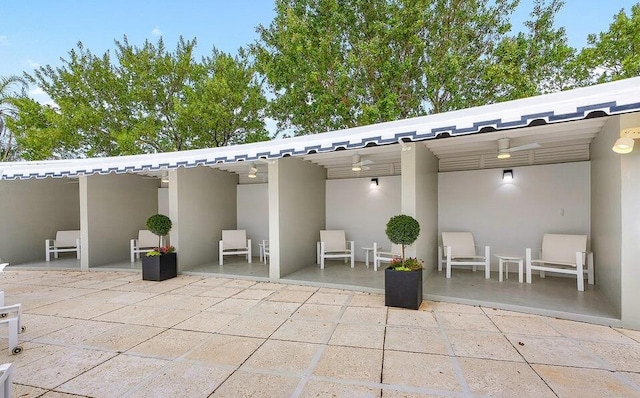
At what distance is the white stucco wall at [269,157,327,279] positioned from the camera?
23.1ft

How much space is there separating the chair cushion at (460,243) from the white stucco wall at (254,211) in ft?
18.7

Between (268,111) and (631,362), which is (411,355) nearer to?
(631,362)

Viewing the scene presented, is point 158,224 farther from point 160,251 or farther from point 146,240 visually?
point 146,240

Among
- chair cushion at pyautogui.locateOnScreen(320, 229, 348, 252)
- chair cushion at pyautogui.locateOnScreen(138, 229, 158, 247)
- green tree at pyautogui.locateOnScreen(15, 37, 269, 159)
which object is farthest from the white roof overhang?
green tree at pyautogui.locateOnScreen(15, 37, 269, 159)

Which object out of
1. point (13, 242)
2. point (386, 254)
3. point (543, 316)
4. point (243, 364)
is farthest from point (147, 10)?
point (543, 316)

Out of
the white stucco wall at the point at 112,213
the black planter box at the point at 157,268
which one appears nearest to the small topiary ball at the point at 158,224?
the black planter box at the point at 157,268

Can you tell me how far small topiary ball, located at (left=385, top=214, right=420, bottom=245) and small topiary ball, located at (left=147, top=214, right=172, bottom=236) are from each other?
549cm

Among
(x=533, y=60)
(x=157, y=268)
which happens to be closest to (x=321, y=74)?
(x=533, y=60)

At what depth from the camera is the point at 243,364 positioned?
3.35 meters

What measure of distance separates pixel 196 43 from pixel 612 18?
65.9 feet

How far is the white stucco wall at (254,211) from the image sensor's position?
1020cm

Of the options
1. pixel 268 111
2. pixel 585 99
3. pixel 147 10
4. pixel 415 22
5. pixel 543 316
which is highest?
pixel 147 10

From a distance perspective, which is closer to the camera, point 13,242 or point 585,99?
point 585,99

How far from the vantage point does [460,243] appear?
7184mm
